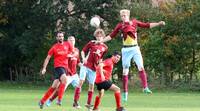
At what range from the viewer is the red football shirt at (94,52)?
21.6m

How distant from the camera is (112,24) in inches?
1880

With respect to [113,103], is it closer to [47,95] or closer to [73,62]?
[73,62]

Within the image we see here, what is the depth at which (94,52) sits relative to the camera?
21906mm

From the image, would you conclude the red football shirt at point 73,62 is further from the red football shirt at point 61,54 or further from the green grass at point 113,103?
the red football shirt at point 61,54

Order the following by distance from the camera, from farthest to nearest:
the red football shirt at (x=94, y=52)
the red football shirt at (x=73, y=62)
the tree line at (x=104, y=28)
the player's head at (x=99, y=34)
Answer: the tree line at (x=104, y=28) → the red football shirt at (x=73, y=62) → the red football shirt at (x=94, y=52) → the player's head at (x=99, y=34)

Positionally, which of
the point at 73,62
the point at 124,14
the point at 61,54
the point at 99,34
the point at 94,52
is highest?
the point at 124,14

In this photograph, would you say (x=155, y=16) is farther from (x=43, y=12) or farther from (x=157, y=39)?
(x=43, y=12)

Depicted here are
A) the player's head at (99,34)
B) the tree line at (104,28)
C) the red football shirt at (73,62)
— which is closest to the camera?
the player's head at (99,34)

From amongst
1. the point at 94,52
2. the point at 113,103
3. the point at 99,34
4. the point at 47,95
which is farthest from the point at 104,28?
the point at 99,34

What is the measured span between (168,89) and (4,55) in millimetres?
13240

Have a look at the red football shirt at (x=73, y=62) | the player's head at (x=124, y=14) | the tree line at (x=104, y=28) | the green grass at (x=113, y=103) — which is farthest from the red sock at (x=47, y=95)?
the tree line at (x=104, y=28)

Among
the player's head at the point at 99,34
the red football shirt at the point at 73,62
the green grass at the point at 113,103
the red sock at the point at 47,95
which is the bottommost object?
the green grass at the point at 113,103

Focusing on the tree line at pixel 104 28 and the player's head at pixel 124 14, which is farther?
the tree line at pixel 104 28

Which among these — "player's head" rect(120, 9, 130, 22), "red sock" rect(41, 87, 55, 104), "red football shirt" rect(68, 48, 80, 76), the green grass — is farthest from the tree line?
"player's head" rect(120, 9, 130, 22)
